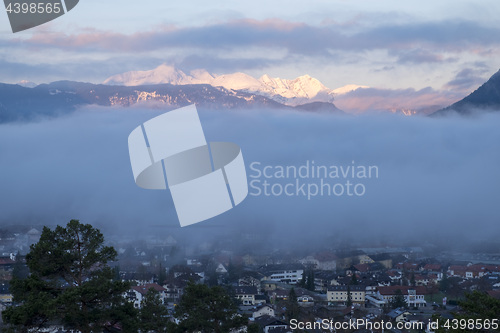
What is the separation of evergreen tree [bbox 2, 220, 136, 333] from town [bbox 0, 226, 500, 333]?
1012 mm

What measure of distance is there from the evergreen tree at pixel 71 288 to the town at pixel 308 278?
3.32ft

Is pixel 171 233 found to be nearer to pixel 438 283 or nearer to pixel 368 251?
pixel 368 251

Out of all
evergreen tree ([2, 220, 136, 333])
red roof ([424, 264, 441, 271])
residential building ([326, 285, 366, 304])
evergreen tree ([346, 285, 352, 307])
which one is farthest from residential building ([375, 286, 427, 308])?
evergreen tree ([2, 220, 136, 333])

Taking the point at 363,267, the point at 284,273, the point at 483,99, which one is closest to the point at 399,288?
the point at 284,273

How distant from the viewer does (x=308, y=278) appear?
108 ft

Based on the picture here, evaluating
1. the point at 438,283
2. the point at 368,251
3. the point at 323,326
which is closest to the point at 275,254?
the point at 368,251

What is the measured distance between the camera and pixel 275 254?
156 ft

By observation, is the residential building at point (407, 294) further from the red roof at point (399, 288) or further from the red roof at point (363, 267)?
the red roof at point (363, 267)

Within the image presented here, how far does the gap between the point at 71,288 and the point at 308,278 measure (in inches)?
908

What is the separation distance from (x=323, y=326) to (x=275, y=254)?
2777cm

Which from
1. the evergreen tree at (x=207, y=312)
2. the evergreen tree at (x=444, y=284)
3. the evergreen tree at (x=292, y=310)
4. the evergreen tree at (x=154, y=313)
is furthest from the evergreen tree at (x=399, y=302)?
the evergreen tree at (x=207, y=312)

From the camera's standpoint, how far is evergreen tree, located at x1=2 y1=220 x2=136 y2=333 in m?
10.4

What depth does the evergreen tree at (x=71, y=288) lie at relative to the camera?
10432mm

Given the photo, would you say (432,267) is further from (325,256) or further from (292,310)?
(292,310)
